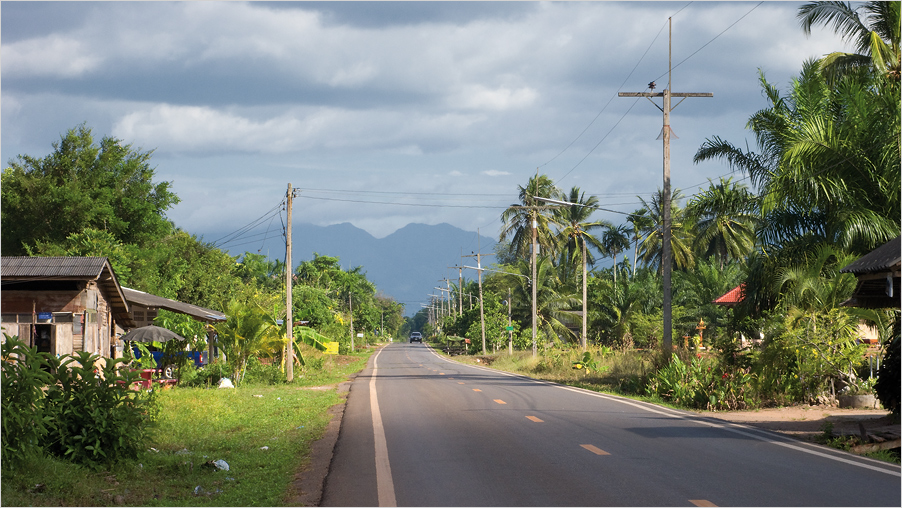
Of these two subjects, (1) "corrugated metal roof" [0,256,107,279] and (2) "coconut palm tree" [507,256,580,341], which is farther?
(2) "coconut palm tree" [507,256,580,341]

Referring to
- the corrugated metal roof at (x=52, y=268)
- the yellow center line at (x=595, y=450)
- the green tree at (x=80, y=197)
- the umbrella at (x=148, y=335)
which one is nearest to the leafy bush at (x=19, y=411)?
the yellow center line at (x=595, y=450)

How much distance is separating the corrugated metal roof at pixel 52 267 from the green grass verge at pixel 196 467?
332cm

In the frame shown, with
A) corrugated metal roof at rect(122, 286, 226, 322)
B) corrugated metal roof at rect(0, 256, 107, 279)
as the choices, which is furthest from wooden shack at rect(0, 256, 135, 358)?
corrugated metal roof at rect(122, 286, 226, 322)

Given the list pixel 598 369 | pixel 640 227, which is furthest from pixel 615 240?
pixel 598 369

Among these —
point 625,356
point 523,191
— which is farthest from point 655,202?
point 625,356

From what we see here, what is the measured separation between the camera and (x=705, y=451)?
11258mm

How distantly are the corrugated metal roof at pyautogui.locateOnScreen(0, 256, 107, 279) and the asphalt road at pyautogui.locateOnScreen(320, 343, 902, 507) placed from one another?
669 cm

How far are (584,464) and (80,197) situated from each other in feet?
118

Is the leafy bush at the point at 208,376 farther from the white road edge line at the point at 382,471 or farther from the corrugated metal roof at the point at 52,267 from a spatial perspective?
the white road edge line at the point at 382,471

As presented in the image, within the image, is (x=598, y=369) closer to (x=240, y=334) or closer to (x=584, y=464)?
(x=240, y=334)

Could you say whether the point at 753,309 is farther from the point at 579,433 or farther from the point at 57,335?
the point at 57,335

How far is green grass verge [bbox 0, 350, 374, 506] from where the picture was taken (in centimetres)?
807

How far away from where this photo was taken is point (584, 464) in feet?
33.3

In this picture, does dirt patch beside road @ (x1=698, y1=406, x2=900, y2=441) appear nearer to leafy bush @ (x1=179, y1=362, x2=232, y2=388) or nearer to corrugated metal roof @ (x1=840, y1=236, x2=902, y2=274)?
corrugated metal roof @ (x1=840, y1=236, x2=902, y2=274)
